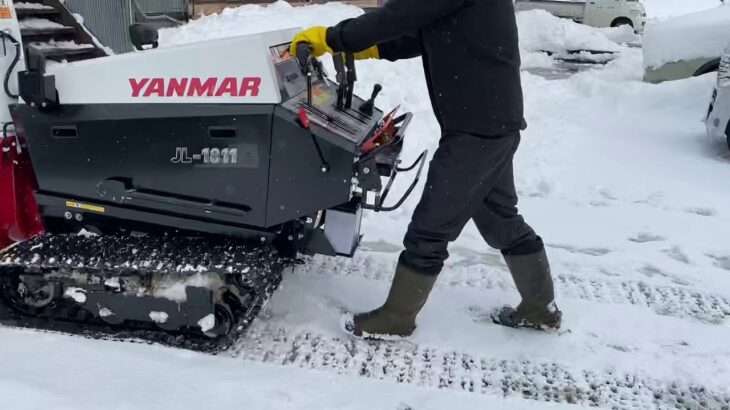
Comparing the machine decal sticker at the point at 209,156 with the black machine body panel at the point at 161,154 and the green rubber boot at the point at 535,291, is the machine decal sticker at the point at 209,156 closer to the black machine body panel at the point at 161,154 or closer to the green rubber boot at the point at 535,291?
the black machine body panel at the point at 161,154

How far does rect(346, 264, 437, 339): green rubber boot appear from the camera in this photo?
314 centimetres

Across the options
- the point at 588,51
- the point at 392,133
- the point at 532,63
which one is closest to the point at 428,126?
the point at 392,133

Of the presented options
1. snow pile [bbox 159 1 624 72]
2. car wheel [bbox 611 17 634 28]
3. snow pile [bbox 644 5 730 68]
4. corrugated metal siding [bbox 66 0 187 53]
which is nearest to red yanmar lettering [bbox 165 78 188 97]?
snow pile [bbox 159 1 624 72]

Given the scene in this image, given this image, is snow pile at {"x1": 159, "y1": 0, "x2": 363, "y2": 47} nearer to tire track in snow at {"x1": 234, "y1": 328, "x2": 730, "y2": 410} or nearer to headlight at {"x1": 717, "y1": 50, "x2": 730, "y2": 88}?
headlight at {"x1": 717, "y1": 50, "x2": 730, "y2": 88}

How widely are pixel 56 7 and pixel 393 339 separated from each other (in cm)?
282

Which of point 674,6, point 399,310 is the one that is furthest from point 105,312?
point 674,6

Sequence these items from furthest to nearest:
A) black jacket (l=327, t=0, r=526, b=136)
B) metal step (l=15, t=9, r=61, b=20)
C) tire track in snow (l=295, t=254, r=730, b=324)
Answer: metal step (l=15, t=9, r=61, b=20) → tire track in snow (l=295, t=254, r=730, b=324) → black jacket (l=327, t=0, r=526, b=136)

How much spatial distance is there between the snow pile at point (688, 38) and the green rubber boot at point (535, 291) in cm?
653

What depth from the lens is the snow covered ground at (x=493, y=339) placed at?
282cm

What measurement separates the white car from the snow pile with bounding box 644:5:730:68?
1950 mm

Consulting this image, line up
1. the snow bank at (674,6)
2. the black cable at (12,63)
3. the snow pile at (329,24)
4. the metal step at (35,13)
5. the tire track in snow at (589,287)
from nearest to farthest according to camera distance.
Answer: the black cable at (12,63), the tire track in snow at (589,287), the metal step at (35,13), the snow pile at (329,24), the snow bank at (674,6)

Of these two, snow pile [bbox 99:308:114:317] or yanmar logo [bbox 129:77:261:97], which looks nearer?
yanmar logo [bbox 129:77:261:97]

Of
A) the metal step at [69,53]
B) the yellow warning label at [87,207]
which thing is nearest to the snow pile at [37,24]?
the metal step at [69,53]

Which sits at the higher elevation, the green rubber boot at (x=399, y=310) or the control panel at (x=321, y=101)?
the control panel at (x=321, y=101)
